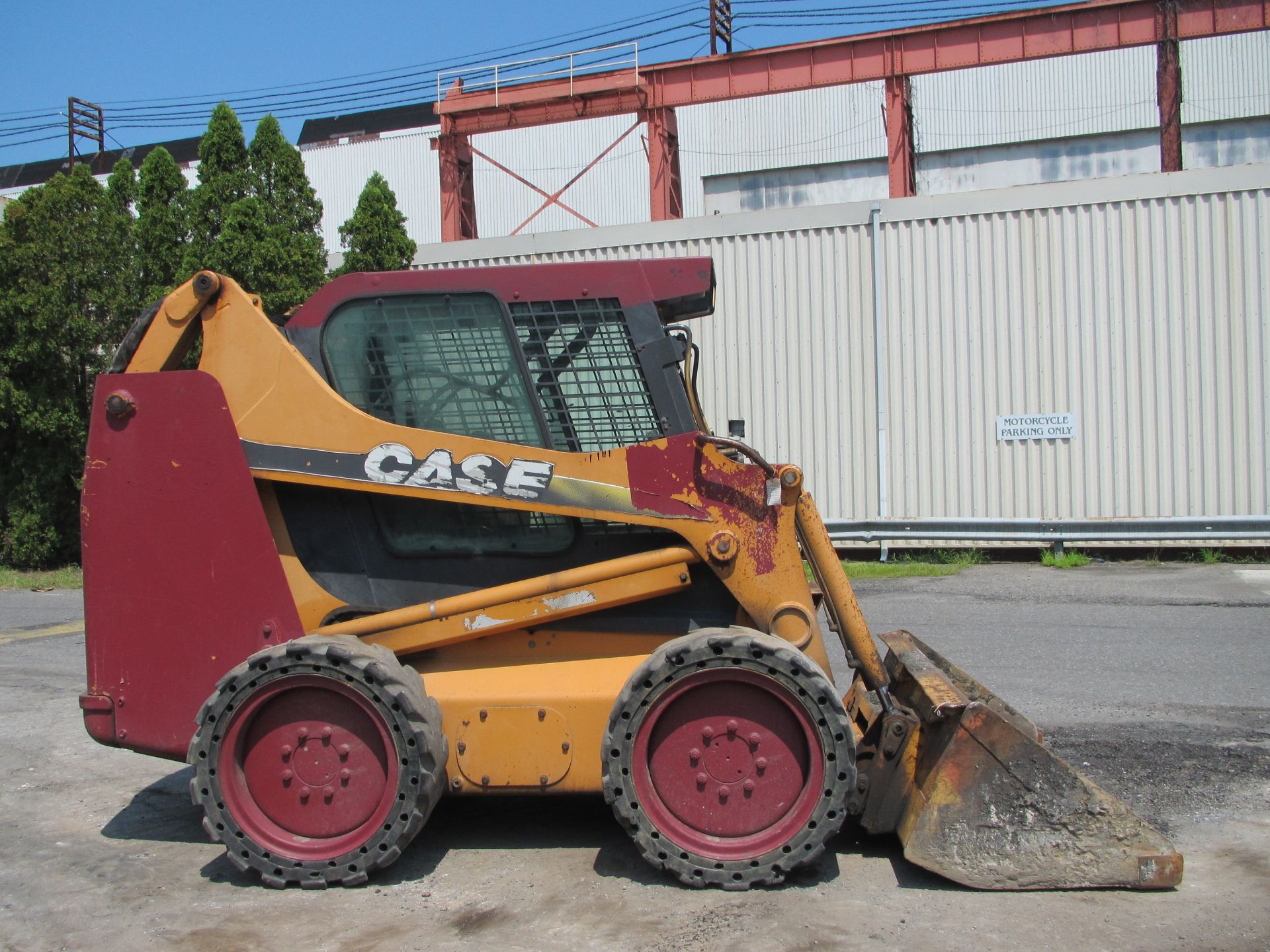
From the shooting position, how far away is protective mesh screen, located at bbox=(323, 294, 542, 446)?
439 centimetres

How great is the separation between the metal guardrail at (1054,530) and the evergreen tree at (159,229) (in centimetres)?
957

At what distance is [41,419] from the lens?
14.9 m

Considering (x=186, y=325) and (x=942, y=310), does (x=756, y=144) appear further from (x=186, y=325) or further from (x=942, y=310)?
(x=186, y=325)

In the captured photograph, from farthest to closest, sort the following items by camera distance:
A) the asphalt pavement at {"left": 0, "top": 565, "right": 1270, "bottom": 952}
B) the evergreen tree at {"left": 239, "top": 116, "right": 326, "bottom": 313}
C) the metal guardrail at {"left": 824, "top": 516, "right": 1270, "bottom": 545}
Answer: the evergreen tree at {"left": 239, "top": 116, "right": 326, "bottom": 313} → the metal guardrail at {"left": 824, "top": 516, "right": 1270, "bottom": 545} → the asphalt pavement at {"left": 0, "top": 565, "right": 1270, "bottom": 952}

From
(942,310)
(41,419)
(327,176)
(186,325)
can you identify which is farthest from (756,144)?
(186,325)

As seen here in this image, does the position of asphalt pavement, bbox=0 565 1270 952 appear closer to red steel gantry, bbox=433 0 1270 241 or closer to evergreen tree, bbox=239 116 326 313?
evergreen tree, bbox=239 116 326 313

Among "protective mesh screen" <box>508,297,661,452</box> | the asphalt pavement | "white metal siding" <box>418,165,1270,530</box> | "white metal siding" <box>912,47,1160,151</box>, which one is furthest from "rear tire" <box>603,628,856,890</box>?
"white metal siding" <box>912,47,1160,151</box>

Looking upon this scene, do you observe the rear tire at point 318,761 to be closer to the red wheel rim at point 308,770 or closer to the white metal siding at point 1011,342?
the red wheel rim at point 308,770

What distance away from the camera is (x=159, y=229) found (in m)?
15.4

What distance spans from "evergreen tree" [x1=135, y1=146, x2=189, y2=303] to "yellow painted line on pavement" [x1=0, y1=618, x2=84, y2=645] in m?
5.99

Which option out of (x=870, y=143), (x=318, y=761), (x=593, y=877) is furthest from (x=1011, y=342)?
(x=870, y=143)

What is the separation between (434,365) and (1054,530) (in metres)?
10.8

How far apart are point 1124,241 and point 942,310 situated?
88.6 inches

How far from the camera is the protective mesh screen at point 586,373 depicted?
439 centimetres
